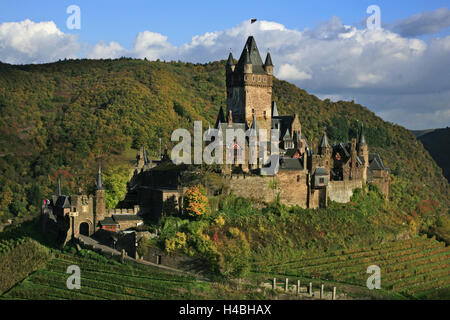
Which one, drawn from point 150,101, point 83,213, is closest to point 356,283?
point 83,213

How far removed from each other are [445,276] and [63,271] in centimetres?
2684

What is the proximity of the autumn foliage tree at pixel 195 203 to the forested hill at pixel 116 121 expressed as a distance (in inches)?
961

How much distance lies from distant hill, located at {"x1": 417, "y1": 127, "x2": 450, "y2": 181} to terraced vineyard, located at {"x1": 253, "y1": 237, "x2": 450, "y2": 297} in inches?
2694

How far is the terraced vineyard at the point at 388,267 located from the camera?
4412cm

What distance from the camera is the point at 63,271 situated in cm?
4281

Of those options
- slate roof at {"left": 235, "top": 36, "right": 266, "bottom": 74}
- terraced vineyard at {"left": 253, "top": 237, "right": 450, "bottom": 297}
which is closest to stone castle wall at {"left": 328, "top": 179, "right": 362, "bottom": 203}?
terraced vineyard at {"left": 253, "top": 237, "right": 450, "bottom": 297}

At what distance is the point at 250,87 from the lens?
58188mm

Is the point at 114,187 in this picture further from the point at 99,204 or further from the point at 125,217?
the point at 125,217

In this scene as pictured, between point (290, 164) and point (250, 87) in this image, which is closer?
point (290, 164)

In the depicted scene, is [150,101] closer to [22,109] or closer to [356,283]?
[22,109]

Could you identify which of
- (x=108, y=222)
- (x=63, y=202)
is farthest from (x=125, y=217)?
(x=63, y=202)

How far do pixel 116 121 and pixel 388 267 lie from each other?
49.8m

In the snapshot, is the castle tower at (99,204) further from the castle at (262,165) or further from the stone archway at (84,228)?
the castle at (262,165)

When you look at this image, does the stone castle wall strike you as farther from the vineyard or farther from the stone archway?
the stone archway
